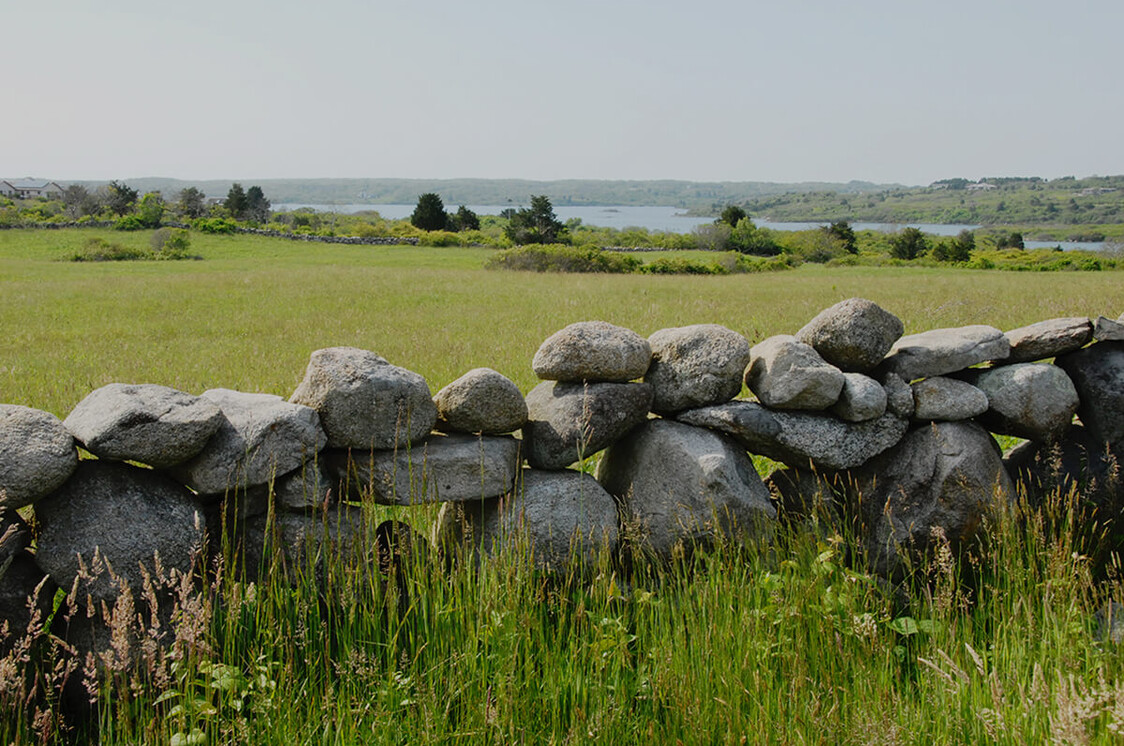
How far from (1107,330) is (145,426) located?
5.30 m

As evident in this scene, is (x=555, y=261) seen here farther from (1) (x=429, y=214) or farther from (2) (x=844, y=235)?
(2) (x=844, y=235)

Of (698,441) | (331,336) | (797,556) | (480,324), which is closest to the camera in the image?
(797,556)

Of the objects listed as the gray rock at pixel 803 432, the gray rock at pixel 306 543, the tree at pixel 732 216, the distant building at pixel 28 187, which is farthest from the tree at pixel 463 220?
the distant building at pixel 28 187

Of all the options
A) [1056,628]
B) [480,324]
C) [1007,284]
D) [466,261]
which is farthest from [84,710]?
[466,261]

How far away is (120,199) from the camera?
55281 millimetres

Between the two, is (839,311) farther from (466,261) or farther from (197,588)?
(466,261)

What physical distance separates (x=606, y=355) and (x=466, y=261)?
1223 inches

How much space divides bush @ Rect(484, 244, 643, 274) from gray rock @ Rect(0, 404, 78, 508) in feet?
94.0

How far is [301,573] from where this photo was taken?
360 centimetres

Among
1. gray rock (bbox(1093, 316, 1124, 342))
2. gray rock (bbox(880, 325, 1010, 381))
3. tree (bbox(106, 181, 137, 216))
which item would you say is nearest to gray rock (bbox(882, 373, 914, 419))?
gray rock (bbox(880, 325, 1010, 381))

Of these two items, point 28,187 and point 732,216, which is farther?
point 28,187

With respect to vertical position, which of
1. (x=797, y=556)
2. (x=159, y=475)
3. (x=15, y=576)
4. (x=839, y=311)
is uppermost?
(x=839, y=311)

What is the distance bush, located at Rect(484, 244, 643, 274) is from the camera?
32312 millimetres

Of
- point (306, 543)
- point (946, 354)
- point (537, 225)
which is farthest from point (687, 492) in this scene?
point (537, 225)
